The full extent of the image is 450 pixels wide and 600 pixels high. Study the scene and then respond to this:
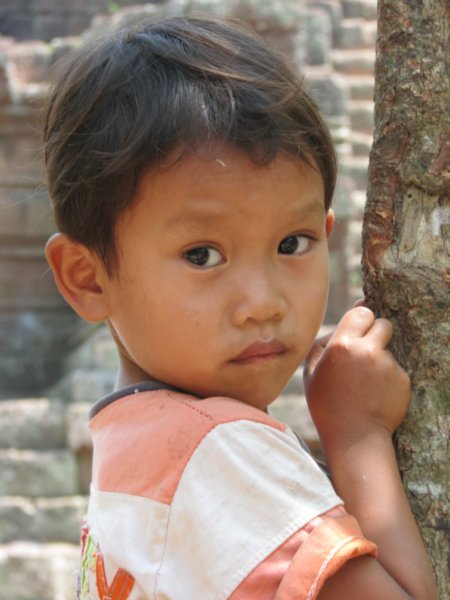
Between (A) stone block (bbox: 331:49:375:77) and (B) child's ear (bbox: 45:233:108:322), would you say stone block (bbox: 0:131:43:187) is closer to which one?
(A) stone block (bbox: 331:49:375:77)

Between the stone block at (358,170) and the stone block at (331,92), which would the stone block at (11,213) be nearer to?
the stone block at (331,92)

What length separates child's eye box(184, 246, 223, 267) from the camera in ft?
5.27

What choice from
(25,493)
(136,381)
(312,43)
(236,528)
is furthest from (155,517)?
(312,43)

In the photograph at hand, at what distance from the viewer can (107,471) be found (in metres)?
1.58

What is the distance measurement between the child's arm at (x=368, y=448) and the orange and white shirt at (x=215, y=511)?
7 centimetres

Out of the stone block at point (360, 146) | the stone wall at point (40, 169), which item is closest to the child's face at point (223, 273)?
the stone wall at point (40, 169)

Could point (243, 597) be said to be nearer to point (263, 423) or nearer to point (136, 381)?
point (263, 423)

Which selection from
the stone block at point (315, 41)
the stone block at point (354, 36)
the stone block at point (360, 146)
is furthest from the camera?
the stone block at point (354, 36)

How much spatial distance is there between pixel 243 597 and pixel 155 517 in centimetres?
17

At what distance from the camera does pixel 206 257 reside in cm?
161

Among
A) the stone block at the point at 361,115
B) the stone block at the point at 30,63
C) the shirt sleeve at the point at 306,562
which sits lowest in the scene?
the stone block at the point at 361,115

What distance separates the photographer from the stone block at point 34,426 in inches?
203

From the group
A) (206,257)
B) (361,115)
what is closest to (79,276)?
(206,257)

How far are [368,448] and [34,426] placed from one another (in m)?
3.76
